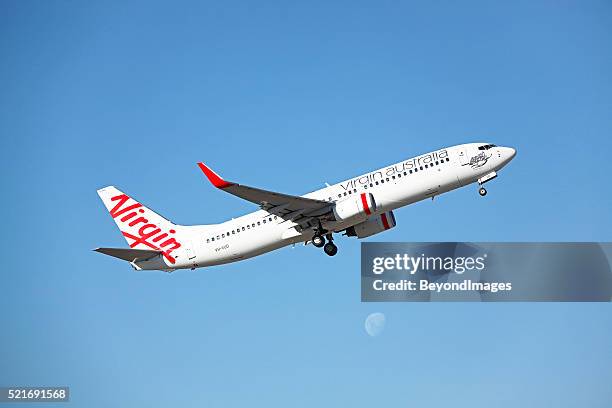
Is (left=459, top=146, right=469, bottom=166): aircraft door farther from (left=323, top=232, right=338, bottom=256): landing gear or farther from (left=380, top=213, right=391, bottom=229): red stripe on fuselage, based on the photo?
(left=323, top=232, right=338, bottom=256): landing gear

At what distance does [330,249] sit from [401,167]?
7.53 meters

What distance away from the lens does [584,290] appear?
177 feet

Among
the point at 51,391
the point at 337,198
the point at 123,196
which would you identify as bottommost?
the point at 51,391

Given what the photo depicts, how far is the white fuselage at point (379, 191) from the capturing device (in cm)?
4862

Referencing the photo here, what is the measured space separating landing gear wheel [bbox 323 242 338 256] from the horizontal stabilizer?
35.7 ft

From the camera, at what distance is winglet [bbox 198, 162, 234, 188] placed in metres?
45.2

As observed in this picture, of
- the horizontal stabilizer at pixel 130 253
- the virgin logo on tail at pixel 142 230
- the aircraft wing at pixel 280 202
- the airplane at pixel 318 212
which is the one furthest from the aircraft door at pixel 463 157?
the horizontal stabilizer at pixel 130 253

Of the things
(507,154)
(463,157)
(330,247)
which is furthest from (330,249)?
(507,154)

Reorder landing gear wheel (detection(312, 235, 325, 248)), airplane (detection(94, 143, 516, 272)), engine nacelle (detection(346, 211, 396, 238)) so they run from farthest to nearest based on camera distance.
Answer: engine nacelle (detection(346, 211, 396, 238)) < landing gear wheel (detection(312, 235, 325, 248)) < airplane (detection(94, 143, 516, 272))

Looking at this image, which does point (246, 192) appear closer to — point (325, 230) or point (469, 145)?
point (325, 230)

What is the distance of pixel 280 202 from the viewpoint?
48.9 m

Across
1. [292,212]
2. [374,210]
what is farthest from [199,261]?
[374,210]

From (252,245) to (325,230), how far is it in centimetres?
455

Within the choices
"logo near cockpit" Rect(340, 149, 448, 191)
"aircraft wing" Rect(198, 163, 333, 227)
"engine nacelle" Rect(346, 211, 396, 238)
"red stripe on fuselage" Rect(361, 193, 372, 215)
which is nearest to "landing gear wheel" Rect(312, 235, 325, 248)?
"aircraft wing" Rect(198, 163, 333, 227)
